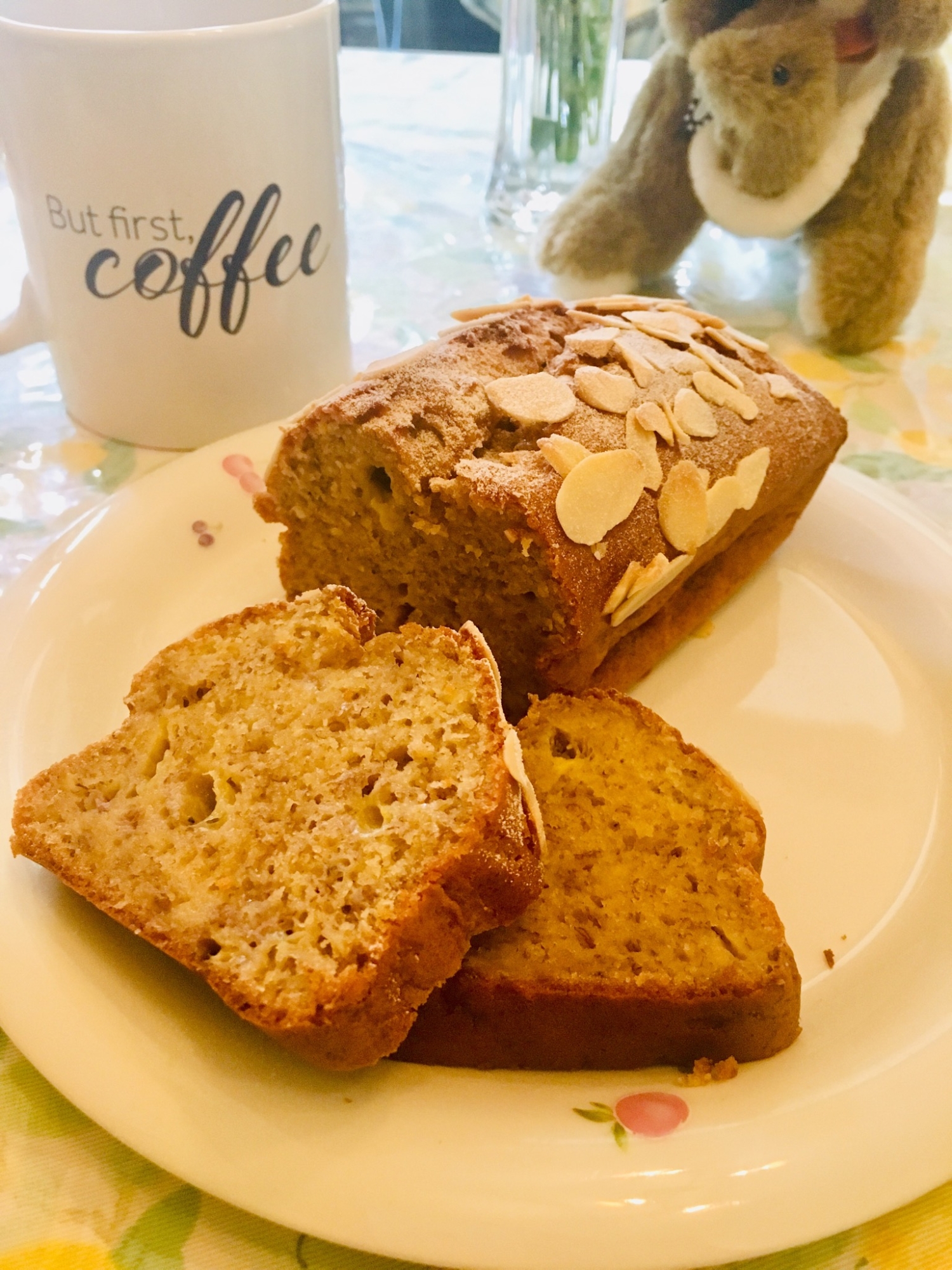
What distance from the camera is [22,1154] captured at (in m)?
1.00

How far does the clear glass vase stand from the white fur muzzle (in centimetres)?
40

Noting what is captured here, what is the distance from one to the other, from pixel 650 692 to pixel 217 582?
78 centimetres

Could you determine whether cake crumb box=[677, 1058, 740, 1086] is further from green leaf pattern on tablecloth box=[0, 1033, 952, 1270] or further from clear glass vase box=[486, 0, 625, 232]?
clear glass vase box=[486, 0, 625, 232]

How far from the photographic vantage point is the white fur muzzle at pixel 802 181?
216 cm

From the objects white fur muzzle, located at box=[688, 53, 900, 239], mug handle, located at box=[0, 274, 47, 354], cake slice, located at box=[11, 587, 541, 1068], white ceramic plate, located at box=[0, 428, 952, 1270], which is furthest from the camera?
white fur muzzle, located at box=[688, 53, 900, 239]

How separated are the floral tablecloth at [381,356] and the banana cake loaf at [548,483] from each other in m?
0.46

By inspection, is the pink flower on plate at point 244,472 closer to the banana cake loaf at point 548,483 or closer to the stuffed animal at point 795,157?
the banana cake loaf at point 548,483

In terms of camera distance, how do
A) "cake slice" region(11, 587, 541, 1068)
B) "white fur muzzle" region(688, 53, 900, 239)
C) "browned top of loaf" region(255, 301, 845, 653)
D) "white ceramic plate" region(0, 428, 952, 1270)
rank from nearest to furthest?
"white ceramic plate" region(0, 428, 952, 1270) < "cake slice" region(11, 587, 541, 1068) < "browned top of loaf" region(255, 301, 845, 653) < "white fur muzzle" region(688, 53, 900, 239)

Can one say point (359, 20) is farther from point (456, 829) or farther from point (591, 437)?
point (456, 829)

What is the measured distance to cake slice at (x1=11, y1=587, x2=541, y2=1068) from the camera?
101 cm

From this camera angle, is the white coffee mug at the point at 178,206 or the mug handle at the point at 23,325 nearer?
the white coffee mug at the point at 178,206

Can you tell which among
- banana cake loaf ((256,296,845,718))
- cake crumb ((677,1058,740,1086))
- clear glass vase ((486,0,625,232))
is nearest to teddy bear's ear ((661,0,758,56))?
clear glass vase ((486,0,625,232))

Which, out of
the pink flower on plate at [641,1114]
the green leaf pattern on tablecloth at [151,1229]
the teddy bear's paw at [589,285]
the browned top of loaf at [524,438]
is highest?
the browned top of loaf at [524,438]

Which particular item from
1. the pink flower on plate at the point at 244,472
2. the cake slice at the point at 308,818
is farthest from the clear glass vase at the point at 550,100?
the cake slice at the point at 308,818
